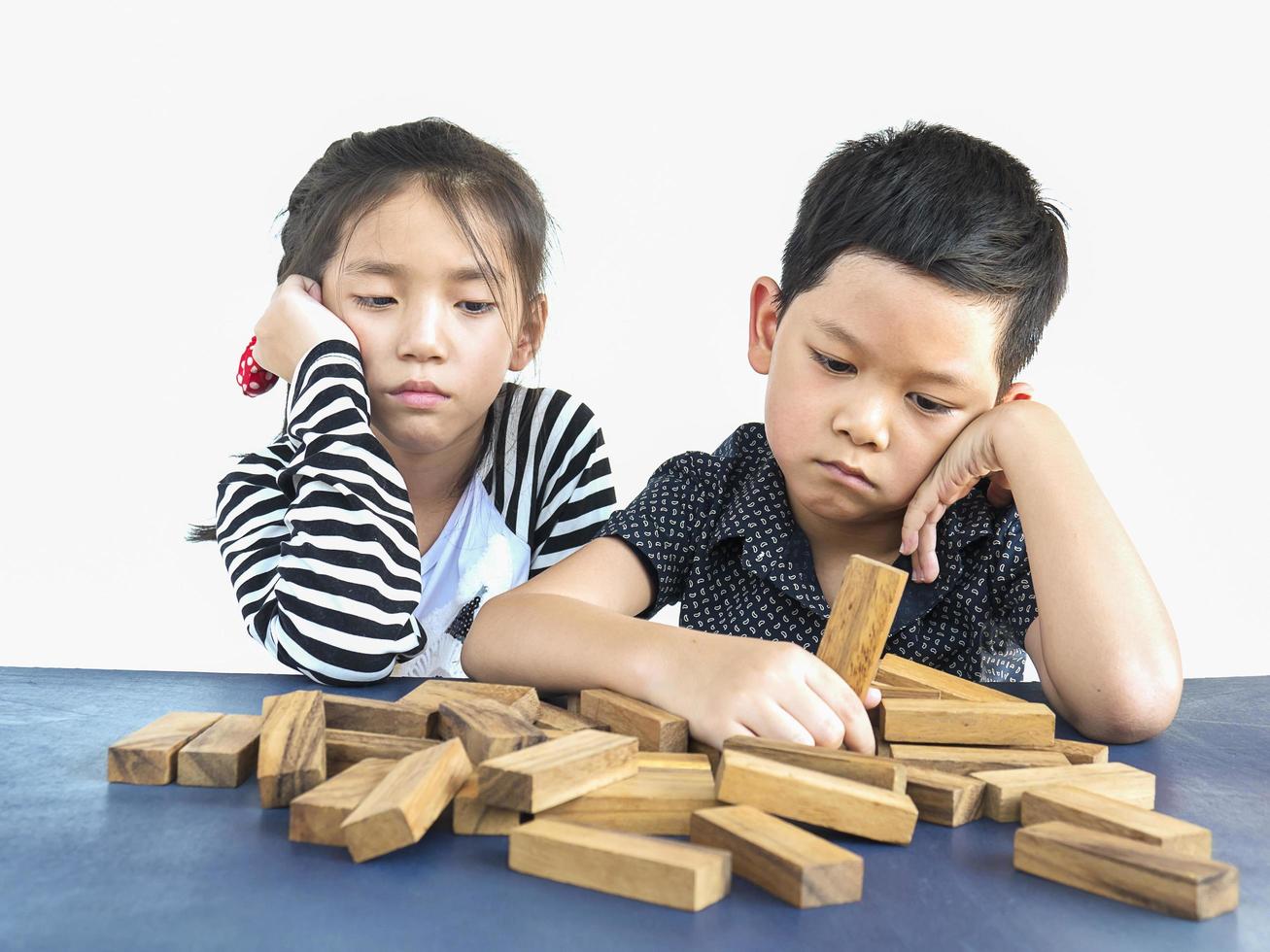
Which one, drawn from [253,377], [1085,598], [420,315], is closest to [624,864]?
[1085,598]

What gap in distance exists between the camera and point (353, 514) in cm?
143

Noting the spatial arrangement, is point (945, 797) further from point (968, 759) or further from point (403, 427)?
point (403, 427)

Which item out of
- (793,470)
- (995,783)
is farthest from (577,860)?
(793,470)

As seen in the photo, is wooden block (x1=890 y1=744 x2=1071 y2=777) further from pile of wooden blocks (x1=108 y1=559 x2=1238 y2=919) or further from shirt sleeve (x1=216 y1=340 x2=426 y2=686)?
shirt sleeve (x1=216 y1=340 x2=426 y2=686)

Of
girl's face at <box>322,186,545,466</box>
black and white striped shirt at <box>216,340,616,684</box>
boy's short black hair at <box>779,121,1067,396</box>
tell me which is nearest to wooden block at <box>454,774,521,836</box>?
black and white striped shirt at <box>216,340,616,684</box>

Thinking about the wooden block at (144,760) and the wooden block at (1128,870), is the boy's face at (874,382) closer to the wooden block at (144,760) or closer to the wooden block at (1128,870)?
the wooden block at (1128,870)

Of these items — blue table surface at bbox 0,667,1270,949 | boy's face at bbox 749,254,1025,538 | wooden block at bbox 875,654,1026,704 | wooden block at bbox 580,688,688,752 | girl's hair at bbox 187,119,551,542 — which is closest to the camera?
blue table surface at bbox 0,667,1270,949

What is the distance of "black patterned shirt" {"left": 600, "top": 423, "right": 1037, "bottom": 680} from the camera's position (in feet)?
4.47

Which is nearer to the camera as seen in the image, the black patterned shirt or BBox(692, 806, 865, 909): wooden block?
BBox(692, 806, 865, 909): wooden block

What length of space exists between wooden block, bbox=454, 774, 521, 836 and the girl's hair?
1003 millimetres

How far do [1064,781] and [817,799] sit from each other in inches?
8.4

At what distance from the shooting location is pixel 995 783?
2.61 ft

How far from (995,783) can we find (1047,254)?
82cm

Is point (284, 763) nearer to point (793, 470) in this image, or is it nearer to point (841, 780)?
point (841, 780)
